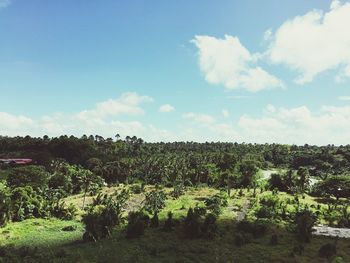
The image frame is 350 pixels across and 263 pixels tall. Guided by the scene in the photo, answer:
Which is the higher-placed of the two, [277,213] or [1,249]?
[277,213]

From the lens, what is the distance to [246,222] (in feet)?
306

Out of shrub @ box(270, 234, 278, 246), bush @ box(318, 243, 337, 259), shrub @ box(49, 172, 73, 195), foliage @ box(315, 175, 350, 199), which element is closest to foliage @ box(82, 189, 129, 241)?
shrub @ box(270, 234, 278, 246)

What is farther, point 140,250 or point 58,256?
point 140,250

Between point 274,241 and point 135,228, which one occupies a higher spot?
point 274,241

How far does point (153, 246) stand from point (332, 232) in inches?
1784

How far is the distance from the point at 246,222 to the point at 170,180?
79.4 m

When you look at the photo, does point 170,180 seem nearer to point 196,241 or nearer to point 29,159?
point 29,159

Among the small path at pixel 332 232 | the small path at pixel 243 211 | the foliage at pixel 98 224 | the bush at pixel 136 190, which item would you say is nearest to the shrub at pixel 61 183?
the bush at pixel 136 190

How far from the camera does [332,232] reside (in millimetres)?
96812

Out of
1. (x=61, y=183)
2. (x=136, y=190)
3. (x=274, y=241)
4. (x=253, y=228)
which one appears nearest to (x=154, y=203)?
(x=136, y=190)

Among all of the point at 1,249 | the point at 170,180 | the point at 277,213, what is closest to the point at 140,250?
the point at 1,249

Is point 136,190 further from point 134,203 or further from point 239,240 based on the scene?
point 239,240

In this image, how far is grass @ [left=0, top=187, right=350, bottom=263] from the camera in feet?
233

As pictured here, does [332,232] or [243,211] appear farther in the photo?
[243,211]
